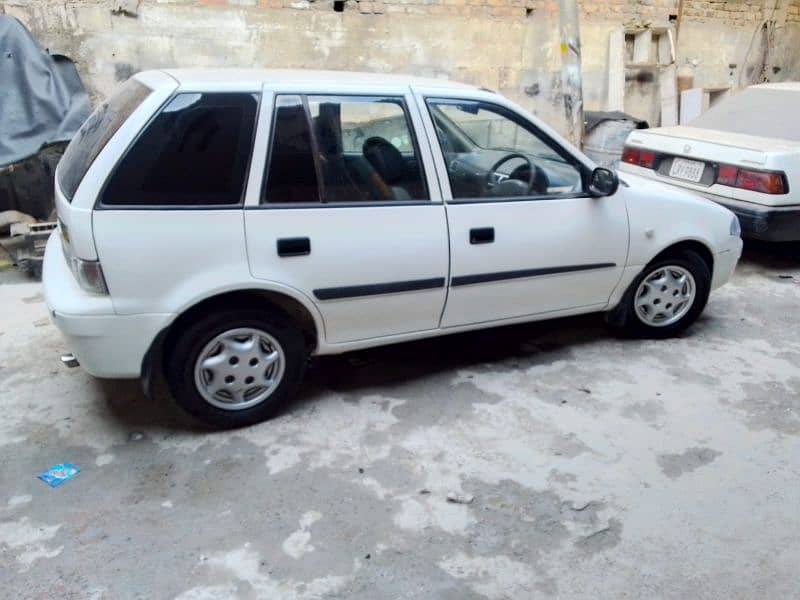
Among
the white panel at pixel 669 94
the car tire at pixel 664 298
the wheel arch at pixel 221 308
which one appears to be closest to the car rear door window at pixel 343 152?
the wheel arch at pixel 221 308

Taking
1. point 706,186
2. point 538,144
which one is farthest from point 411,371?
point 706,186

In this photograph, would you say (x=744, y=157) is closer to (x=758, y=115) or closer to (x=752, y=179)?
(x=752, y=179)

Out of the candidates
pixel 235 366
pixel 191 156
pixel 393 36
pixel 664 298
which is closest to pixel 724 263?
pixel 664 298

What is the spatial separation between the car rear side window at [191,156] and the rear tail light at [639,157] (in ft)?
13.2

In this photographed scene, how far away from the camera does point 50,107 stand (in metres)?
5.95

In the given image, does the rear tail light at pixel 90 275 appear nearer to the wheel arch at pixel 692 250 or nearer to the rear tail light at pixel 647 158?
the wheel arch at pixel 692 250

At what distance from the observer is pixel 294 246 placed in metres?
3.08

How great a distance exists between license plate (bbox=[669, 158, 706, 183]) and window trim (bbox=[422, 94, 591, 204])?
221 centimetres

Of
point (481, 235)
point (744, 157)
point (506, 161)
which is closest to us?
point (481, 235)

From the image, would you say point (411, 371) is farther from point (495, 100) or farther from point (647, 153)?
point (647, 153)

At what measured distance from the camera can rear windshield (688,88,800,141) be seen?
18.4ft

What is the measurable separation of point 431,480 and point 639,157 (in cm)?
416

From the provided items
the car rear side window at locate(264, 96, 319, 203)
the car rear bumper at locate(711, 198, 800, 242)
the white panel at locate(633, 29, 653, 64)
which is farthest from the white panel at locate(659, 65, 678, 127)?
the car rear side window at locate(264, 96, 319, 203)

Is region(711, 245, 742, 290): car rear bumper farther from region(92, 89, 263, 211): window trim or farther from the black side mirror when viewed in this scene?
region(92, 89, 263, 211): window trim
